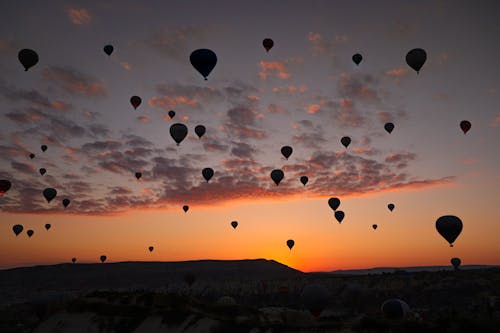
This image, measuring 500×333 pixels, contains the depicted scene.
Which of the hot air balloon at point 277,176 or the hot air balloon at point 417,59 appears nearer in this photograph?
the hot air balloon at point 417,59

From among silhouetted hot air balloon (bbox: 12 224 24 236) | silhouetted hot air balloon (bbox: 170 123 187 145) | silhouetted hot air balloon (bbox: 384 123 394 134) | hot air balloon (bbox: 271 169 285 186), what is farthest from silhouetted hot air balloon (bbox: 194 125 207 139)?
silhouetted hot air balloon (bbox: 12 224 24 236)

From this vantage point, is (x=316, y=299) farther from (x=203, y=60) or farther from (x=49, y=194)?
(x=49, y=194)

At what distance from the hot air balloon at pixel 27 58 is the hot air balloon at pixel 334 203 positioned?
42.4 metres

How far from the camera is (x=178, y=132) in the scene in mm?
48062

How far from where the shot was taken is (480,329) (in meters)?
25.6

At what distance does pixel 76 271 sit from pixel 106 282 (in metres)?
26.9

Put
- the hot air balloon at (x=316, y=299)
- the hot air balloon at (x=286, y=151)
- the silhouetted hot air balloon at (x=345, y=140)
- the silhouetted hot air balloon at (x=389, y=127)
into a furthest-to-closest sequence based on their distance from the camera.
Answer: the silhouetted hot air balloon at (x=345, y=140), the hot air balloon at (x=286, y=151), the silhouetted hot air balloon at (x=389, y=127), the hot air balloon at (x=316, y=299)

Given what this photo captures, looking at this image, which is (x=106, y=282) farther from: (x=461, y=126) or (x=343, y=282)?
(x=461, y=126)

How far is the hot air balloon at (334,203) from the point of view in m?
64.0

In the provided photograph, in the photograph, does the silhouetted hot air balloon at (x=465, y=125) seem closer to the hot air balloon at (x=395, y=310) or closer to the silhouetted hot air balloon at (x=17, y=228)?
the hot air balloon at (x=395, y=310)

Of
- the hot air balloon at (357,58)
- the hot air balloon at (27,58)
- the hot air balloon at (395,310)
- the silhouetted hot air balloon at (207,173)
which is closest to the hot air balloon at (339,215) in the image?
the silhouetted hot air balloon at (207,173)

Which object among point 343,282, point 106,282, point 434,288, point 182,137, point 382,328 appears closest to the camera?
point 382,328

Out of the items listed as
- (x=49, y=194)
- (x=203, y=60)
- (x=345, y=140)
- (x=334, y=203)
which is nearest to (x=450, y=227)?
(x=345, y=140)

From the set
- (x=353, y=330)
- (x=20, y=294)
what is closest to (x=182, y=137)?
(x=353, y=330)
